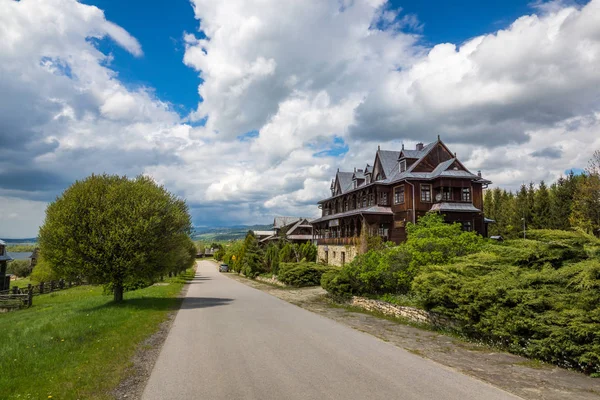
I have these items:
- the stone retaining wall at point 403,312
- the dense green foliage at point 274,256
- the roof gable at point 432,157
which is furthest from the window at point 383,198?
the stone retaining wall at point 403,312

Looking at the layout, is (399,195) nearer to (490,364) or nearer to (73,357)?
(490,364)

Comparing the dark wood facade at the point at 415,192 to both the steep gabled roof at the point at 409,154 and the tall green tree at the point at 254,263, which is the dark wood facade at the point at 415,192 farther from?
the tall green tree at the point at 254,263

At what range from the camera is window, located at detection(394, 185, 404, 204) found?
3825 centimetres

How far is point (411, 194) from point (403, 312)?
2315 cm

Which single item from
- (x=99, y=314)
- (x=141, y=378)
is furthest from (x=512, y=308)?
(x=99, y=314)

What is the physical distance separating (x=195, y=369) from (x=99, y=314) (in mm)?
9942

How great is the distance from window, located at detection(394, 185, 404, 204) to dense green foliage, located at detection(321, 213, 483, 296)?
17.1m

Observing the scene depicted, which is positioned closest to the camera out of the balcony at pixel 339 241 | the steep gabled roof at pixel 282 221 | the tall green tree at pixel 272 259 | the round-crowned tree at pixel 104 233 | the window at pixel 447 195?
the round-crowned tree at pixel 104 233

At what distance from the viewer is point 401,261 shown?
18984mm

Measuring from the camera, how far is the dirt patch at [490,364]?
726cm

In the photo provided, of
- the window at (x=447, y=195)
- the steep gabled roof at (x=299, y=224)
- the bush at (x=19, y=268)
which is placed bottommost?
the bush at (x=19, y=268)

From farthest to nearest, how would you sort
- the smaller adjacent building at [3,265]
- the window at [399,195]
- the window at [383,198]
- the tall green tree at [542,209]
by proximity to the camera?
the tall green tree at [542,209] < the smaller adjacent building at [3,265] < the window at [383,198] < the window at [399,195]

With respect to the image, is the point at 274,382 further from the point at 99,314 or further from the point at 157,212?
the point at 157,212

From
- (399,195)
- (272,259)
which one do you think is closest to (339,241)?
(272,259)
